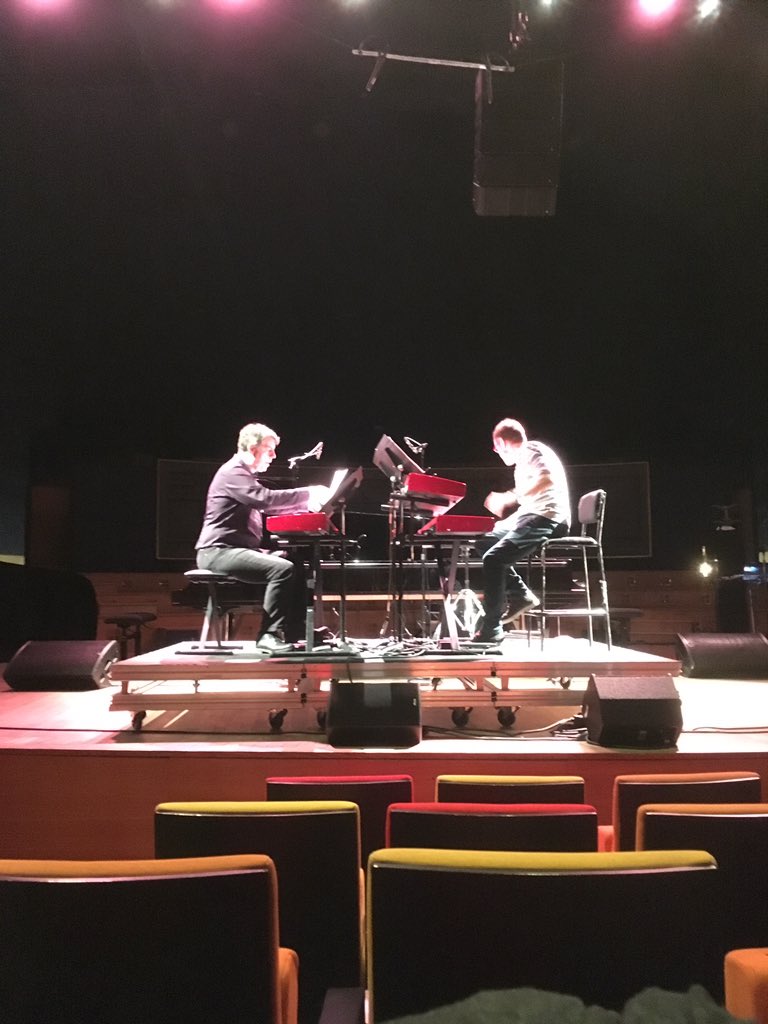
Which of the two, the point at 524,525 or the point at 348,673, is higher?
the point at 524,525

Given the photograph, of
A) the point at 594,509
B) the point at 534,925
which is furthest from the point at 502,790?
the point at 594,509

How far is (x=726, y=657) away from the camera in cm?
555

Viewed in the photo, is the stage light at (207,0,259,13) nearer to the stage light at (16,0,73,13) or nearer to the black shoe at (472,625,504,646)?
the stage light at (16,0,73,13)

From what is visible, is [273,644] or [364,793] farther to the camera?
[273,644]

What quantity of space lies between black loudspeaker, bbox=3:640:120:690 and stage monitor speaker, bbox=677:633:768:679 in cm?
470

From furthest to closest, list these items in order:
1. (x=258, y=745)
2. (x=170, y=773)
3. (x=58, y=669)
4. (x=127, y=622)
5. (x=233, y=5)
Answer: (x=127, y=622) < (x=58, y=669) < (x=233, y=5) < (x=258, y=745) < (x=170, y=773)

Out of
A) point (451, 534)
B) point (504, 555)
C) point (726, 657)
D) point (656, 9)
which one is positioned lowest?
point (726, 657)

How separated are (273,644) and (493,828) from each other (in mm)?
2573

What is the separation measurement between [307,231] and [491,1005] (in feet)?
23.2

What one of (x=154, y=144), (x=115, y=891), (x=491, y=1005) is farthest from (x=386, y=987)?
(x=154, y=144)

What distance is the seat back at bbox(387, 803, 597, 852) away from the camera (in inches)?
60.9

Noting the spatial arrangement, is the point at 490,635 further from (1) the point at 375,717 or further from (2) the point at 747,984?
(2) the point at 747,984

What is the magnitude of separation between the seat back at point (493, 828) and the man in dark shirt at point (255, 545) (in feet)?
7.99

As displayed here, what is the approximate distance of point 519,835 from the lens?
1555mm
